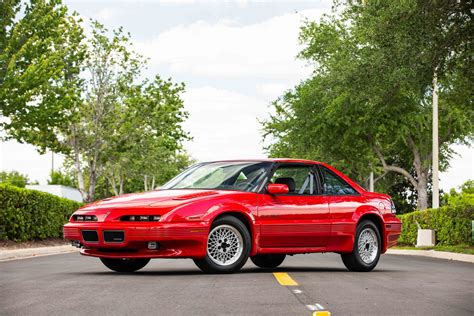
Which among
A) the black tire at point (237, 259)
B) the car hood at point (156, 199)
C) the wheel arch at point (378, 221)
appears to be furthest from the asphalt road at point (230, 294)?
the wheel arch at point (378, 221)

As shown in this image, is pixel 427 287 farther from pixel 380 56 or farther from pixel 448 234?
pixel 448 234

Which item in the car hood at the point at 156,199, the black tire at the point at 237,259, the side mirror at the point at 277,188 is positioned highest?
the side mirror at the point at 277,188

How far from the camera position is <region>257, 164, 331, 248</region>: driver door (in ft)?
41.7

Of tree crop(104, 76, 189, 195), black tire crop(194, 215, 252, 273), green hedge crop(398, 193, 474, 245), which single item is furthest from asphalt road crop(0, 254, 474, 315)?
tree crop(104, 76, 189, 195)

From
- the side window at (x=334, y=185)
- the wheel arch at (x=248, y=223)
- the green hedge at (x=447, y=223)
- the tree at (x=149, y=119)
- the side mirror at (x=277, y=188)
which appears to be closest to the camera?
the wheel arch at (x=248, y=223)

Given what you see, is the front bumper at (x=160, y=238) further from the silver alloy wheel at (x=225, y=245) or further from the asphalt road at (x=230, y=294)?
the asphalt road at (x=230, y=294)

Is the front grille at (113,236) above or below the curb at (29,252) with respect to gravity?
above

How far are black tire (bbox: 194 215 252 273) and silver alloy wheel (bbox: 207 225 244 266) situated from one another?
0.03 metres

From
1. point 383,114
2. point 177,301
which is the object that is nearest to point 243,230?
point 177,301

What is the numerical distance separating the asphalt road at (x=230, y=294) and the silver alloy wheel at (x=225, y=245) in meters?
0.31

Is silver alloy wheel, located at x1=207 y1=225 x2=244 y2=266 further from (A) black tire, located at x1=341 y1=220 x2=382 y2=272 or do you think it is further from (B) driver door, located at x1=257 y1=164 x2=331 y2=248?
(A) black tire, located at x1=341 y1=220 x2=382 y2=272

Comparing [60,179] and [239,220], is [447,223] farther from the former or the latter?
[60,179]

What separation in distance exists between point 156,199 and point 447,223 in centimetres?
1754

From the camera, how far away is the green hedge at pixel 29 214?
24109mm
